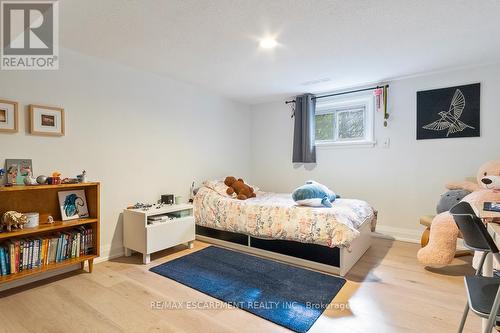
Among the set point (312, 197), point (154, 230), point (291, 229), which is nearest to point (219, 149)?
point (154, 230)

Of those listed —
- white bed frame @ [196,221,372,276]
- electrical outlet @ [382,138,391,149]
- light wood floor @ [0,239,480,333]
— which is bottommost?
light wood floor @ [0,239,480,333]

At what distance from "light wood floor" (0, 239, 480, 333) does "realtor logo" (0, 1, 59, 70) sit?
1.98 meters

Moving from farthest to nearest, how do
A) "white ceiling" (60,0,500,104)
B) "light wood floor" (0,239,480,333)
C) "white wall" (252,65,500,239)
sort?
"white wall" (252,65,500,239) < "white ceiling" (60,0,500,104) < "light wood floor" (0,239,480,333)

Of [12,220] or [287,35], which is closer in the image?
[12,220]

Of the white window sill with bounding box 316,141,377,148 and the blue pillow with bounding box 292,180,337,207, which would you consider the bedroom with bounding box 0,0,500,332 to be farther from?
the blue pillow with bounding box 292,180,337,207

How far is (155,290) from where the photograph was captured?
84.5 inches

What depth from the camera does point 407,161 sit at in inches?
135

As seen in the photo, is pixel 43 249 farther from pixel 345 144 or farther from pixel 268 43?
pixel 345 144

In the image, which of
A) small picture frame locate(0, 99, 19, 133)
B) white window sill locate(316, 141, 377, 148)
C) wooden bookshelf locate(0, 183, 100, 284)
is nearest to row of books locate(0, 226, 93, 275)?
wooden bookshelf locate(0, 183, 100, 284)

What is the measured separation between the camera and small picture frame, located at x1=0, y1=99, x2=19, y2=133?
2.15 m

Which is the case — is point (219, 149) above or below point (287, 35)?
below

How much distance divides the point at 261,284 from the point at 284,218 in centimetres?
71

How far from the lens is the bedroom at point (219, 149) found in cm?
184

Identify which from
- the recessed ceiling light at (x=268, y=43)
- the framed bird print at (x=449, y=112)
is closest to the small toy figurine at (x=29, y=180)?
the recessed ceiling light at (x=268, y=43)
